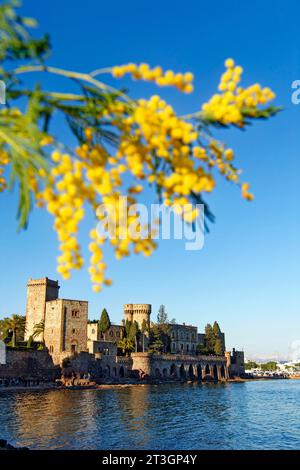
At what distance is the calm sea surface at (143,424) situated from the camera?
3194cm

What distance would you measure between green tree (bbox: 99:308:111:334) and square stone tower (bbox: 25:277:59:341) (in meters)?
14.1

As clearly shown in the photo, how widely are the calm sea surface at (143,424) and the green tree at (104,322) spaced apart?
45.1 meters

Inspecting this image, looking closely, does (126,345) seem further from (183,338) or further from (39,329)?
(183,338)

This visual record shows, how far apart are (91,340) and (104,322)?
31.2ft

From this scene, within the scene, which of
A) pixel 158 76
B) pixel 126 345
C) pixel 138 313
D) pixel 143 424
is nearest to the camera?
pixel 158 76

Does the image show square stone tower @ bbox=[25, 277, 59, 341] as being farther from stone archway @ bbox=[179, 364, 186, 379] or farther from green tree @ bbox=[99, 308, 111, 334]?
stone archway @ bbox=[179, 364, 186, 379]

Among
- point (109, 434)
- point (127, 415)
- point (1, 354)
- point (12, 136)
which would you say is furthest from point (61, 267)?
point (1, 354)

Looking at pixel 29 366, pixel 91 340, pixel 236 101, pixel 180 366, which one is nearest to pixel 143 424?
pixel 236 101

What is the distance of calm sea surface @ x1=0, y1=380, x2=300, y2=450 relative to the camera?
1257 inches

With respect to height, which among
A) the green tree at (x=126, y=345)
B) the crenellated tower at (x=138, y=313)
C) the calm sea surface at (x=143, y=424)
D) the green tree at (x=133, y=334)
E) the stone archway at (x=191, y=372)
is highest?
the crenellated tower at (x=138, y=313)

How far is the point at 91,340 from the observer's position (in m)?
96.4

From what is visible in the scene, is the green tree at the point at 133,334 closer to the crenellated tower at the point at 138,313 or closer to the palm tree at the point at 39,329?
the crenellated tower at the point at 138,313

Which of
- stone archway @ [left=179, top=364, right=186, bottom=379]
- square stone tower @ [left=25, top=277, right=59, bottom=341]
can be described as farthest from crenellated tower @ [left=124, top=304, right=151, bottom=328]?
square stone tower @ [left=25, top=277, right=59, bottom=341]

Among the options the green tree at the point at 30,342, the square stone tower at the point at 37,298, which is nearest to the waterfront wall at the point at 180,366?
the square stone tower at the point at 37,298
